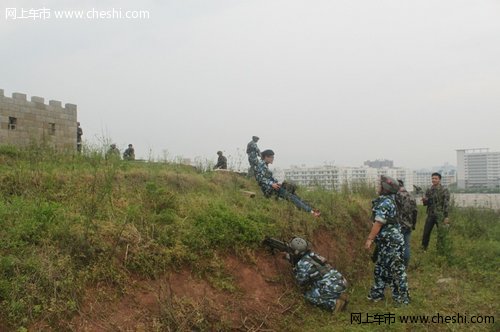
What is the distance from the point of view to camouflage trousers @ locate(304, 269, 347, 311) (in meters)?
5.07

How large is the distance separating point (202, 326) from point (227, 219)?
1.81 meters

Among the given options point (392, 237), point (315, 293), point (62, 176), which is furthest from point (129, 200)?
point (392, 237)

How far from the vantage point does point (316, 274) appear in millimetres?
5160

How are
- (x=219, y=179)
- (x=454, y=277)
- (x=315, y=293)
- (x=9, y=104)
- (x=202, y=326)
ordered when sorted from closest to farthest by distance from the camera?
(x=202, y=326), (x=315, y=293), (x=454, y=277), (x=219, y=179), (x=9, y=104)

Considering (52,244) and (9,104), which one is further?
(9,104)

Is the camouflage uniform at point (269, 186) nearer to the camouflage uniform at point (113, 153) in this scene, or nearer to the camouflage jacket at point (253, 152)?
the camouflage jacket at point (253, 152)

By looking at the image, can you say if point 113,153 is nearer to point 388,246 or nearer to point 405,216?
point 388,246

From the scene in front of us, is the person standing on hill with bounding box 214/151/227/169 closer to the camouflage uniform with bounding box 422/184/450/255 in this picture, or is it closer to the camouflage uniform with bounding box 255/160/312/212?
the camouflage uniform with bounding box 255/160/312/212

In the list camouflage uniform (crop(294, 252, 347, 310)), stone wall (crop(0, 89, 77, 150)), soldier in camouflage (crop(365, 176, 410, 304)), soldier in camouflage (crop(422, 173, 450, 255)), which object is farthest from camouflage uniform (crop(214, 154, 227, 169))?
camouflage uniform (crop(294, 252, 347, 310))

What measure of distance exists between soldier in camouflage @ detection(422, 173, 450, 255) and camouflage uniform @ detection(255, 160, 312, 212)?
2588mm

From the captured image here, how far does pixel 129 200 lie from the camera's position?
589cm

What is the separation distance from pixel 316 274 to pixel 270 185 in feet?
8.75

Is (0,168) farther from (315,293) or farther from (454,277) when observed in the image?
(454,277)

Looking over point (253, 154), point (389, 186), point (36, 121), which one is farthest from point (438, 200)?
point (36, 121)
